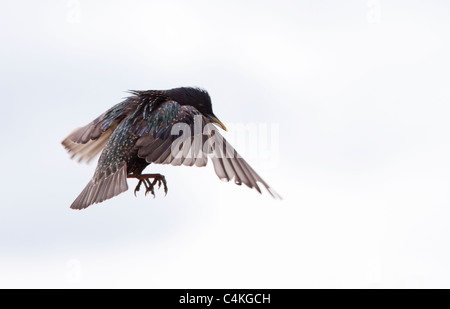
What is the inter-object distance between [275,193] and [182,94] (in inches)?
132

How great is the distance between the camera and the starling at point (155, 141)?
8086 millimetres

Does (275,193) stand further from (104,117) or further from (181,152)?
(104,117)

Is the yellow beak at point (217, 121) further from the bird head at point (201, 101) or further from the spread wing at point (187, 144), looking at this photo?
the spread wing at point (187, 144)

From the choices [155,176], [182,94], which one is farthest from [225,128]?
[155,176]

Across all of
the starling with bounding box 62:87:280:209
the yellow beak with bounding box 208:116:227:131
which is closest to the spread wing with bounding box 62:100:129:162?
the starling with bounding box 62:87:280:209

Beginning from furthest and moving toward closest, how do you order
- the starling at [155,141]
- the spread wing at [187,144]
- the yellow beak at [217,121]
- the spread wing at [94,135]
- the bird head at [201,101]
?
the bird head at [201,101] → the yellow beak at [217,121] → the spread wing at [94,135] → the starling at [155,141] → the spread wing at [187,144]

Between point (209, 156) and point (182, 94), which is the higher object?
point (182, 94)

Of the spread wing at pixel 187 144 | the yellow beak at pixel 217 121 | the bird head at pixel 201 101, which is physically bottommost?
the spread wing at pixel 187 144

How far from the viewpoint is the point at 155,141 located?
28.2 ft

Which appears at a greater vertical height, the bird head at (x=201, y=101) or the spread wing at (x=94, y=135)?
the bird head at (x=201, y=101)

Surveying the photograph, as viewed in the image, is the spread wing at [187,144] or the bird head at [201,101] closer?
the spread wing at [187,144]

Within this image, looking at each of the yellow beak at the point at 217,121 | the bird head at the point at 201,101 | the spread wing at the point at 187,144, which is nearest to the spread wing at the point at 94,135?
the spread wing at the point at 187,144

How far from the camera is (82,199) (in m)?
8.68

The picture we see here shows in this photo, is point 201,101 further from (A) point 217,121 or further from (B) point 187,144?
(B) point 187,144
